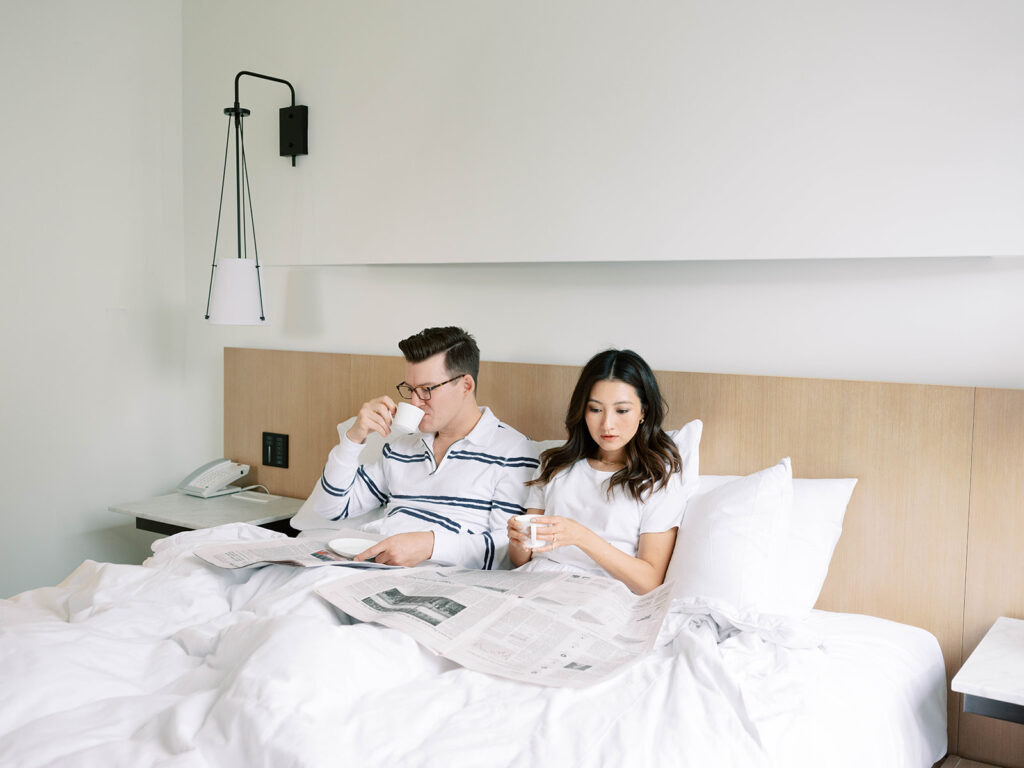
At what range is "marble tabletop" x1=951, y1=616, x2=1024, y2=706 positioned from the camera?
4.94 feet

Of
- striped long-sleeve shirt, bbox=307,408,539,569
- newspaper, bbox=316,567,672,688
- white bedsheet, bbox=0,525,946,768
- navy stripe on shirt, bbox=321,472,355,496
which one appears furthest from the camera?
navy stripe on shirt, bbox=321,472,355,496

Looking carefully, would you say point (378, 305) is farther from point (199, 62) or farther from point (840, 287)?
point (840, 287)

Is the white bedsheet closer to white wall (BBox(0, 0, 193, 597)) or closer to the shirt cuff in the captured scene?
the shirt cuff

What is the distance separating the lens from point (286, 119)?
3088 millimetres

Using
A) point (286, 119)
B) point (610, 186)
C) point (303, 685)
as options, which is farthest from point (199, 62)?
point (303, 685)

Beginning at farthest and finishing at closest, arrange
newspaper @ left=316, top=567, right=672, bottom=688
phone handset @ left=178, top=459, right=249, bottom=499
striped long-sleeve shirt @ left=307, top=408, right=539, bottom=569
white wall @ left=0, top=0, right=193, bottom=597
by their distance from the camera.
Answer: phone handset @ left=178, top=459, right=249, bottom=499, white wall @ left=0, top=0, right=193, bottom=597, striped long-sleeve shirt @ left=307, top=408, right=539, bottom=569, newspaper @ left=316, top=567, right=672, bottom=688

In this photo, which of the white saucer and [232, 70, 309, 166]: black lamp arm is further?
[232, 70, 309, 166]: black lamp arm

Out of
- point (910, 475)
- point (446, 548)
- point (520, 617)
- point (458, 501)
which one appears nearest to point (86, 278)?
point (458, 501)

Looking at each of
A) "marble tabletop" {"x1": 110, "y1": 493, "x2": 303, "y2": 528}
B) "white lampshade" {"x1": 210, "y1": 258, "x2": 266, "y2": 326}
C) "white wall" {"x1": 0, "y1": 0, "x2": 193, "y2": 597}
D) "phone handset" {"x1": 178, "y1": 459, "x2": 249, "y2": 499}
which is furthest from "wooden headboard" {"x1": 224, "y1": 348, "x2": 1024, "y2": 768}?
"white wall" {"x1": 0, "y1": 0, "x2": 193, "y2": 597}

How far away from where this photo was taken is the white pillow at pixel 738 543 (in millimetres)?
1876

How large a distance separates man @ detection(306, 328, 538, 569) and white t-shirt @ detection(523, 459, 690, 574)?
213 mm

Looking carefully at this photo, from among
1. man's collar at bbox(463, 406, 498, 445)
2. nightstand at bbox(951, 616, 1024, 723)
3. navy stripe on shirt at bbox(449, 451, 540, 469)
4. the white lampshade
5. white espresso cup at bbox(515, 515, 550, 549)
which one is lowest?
nightstand at bbox(951, 616, 1024, 723)

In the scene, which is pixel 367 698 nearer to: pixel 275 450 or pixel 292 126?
pixel 275 450

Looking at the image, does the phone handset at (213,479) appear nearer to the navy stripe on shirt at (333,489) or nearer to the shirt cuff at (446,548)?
the navy stripe on shirt at (333,489)
